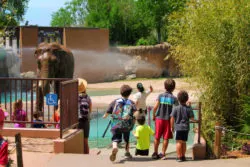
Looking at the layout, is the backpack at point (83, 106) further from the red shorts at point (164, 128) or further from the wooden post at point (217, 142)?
the wooden post at point (217, 142)

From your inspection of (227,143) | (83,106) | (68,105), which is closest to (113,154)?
(68,105)

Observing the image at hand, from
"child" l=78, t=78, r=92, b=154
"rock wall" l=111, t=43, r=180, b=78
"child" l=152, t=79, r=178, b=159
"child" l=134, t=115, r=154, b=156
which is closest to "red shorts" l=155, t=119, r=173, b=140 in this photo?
"child" l=152, t=79, r=178, b=159

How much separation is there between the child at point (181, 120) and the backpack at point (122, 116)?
74cm

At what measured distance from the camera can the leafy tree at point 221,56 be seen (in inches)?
409

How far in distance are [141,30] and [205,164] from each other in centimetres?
4503

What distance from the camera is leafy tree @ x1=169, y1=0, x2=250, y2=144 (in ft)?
34.1

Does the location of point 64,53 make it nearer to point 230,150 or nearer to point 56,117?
point 56,117

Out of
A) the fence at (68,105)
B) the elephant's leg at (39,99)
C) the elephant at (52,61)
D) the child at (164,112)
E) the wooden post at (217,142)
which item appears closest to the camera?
the fence at (68,105)

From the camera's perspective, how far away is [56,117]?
9156 millimetres

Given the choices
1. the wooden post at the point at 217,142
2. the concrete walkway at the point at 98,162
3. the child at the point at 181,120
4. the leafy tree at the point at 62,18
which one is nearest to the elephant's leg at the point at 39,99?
the concrete walkway at the point at 98,162

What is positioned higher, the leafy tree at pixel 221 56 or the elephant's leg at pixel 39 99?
the leafy tree at pixel 221 56

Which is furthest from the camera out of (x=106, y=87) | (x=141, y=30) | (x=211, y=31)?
(x=141, y=30)

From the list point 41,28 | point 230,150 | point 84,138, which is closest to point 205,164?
point 230,150

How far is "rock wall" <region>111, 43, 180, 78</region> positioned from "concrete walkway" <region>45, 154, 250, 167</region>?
32.0 m
